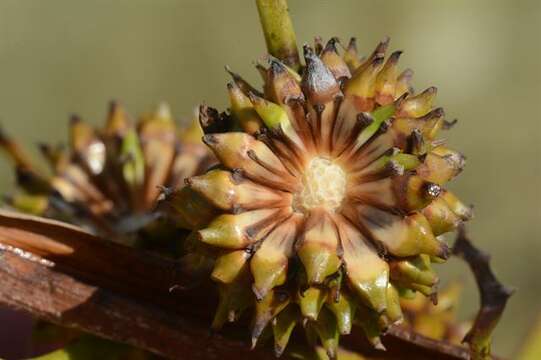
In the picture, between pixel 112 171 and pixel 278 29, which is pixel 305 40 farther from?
pixel 278 29

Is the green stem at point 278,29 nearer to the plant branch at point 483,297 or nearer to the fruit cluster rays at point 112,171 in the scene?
the plant branch at point 483,297

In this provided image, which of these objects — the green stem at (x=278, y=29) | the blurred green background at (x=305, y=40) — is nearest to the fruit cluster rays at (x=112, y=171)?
the green stem at (x=278, y=29)

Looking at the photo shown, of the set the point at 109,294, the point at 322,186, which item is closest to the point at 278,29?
the point at 322,186

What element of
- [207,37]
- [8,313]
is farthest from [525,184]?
[8,313]

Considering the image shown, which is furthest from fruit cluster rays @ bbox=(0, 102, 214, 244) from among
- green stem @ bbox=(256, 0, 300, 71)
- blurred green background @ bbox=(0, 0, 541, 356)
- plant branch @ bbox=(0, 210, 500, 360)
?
blurred green background @ bbox=(0, 0, 541, 356)

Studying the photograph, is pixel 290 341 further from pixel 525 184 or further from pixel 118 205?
pixel 525 184
